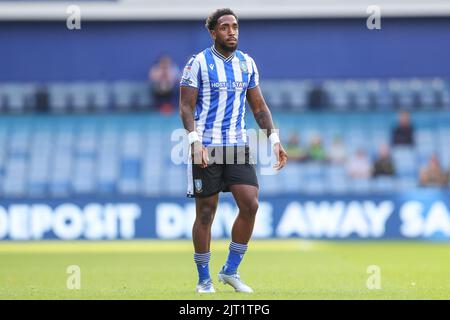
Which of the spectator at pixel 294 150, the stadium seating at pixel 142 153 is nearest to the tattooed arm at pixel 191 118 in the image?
the stadium seating at pixel 142 153

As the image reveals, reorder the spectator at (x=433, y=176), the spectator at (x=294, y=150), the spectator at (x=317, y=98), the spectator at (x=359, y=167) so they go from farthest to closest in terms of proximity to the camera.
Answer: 1. the spectator at (x=317, y=98)
2. the spectator at (x=294, y=150)
3. the spectator at (x=359, y=167)
4. the spectator at (x=433, y=176)

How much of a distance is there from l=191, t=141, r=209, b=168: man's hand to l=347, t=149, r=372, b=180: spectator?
11918 millimetres

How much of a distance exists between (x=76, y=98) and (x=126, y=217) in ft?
13.4

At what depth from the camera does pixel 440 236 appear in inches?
745

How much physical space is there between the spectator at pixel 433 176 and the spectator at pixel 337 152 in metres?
1.73

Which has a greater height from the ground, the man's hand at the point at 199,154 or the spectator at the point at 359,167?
the man's hand at the point at 199,154

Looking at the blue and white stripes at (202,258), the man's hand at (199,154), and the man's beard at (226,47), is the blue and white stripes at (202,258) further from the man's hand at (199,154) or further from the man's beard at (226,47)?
the man's beard at (226,47)

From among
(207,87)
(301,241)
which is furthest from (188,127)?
(301,241)

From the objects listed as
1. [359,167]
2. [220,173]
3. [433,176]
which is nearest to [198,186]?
[220,173]

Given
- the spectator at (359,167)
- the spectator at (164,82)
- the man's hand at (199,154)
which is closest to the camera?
the man's hand at (199,154)

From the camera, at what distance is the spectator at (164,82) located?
2152 centimetres

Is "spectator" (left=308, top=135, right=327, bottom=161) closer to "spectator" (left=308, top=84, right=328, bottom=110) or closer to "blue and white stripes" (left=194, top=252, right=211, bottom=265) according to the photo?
"spectator" (left=308, top=84, right=328, bottom=110)

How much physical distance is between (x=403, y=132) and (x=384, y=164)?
1.13m

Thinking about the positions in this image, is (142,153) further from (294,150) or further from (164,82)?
(294,150)
